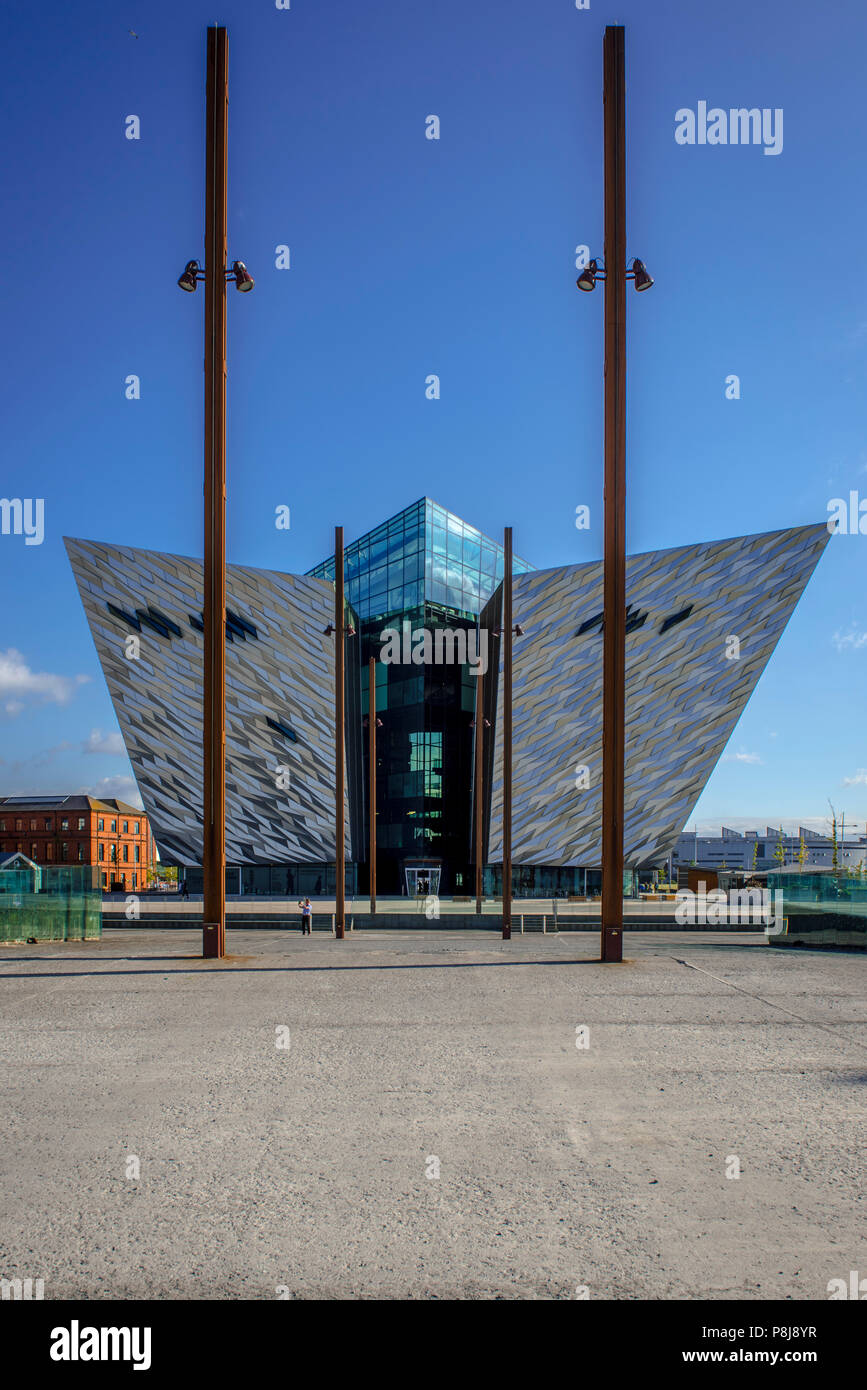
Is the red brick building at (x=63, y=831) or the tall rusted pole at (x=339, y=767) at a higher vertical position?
the tall rusted pole at (x=339, y=767)

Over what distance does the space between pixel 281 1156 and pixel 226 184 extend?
608 inches

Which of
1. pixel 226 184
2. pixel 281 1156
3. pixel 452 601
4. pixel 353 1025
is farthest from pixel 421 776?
pixel 281 1156

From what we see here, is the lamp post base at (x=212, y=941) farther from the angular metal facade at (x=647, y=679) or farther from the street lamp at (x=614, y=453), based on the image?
the angular metal facade at (x=647, y=679)

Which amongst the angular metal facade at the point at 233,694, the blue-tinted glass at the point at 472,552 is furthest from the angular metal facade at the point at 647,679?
the angular metal facade at the point at 233,694

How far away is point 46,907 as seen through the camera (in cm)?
1862

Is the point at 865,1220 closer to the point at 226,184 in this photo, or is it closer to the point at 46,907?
the point at 226,184

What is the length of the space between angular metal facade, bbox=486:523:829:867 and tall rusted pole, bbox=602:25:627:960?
98.3 feet

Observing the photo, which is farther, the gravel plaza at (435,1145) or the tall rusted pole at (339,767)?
the tall rusted pole at (339,767)

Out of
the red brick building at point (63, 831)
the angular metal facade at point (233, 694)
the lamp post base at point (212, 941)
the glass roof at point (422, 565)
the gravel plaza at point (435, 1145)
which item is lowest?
the red brick building at point (63, 831)

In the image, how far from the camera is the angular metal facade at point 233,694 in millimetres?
46531

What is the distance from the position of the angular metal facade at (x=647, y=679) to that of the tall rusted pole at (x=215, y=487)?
31.8m

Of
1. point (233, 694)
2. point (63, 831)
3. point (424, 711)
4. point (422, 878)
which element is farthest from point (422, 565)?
point (63, 831)

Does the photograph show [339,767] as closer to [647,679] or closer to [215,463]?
[215,463]

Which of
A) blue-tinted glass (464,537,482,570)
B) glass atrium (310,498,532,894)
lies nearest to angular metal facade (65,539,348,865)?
glass atrium (310,498,532,894)
